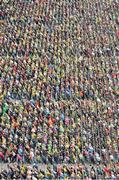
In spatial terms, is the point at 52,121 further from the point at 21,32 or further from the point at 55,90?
the point at 21,32

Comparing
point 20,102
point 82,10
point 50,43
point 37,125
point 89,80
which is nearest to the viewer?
point 37,125

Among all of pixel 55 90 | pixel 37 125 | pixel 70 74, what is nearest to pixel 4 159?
pixel 37 125

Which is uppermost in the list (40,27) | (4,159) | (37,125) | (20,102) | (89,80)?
(40,27)

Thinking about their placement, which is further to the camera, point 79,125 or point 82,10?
point 82,10

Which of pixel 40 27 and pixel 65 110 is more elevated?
pixel 40 27

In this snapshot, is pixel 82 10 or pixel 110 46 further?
pixel 82 10

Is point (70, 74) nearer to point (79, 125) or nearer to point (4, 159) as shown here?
point (79, 125)

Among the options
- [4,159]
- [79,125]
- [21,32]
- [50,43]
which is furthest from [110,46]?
[4,159]

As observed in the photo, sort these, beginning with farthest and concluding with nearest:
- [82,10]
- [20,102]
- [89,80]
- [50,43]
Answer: [82,10], [50,43], [89,80], [20,102]

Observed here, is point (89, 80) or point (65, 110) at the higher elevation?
point (89, 80)
